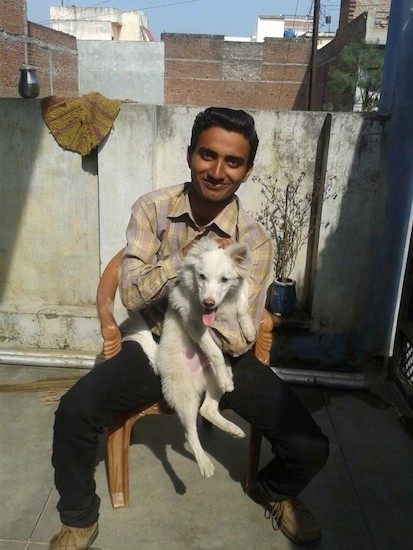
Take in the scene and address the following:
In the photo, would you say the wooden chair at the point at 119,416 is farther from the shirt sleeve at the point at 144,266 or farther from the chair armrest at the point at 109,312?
the shirt sleeve at the point at 144,266

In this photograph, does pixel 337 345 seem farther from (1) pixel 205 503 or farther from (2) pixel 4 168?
(2) pixel 4 168

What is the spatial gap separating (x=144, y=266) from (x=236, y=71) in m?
26.6

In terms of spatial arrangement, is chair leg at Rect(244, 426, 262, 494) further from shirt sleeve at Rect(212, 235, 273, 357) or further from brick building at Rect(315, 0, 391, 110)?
brick building at Rect(315, 0, 391, 110)

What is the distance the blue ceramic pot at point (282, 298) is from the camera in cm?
365

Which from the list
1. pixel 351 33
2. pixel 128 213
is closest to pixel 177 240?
pixel 128 213

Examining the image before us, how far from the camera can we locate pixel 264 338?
2.31 meters

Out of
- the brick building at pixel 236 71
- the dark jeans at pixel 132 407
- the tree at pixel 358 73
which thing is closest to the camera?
the dark jeans at pixel 132 407

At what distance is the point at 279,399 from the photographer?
82.0 inches

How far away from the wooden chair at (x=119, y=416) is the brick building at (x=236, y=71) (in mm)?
24948

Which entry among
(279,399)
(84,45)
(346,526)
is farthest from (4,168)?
(84,45)

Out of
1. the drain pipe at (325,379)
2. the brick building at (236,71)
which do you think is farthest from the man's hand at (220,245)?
the brick building at (236,71)

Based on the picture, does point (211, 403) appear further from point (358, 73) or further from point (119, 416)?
point (358, 73)

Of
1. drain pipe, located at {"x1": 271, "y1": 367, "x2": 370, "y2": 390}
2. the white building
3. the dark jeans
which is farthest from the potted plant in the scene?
the white building

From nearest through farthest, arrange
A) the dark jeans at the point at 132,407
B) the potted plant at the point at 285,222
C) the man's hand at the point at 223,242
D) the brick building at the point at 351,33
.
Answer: the dark jeans at the point at 132,407 < the man's hand at the point at 223,242 < the potted plant at the point at 285,222 < the brick building at the point at 351,33
